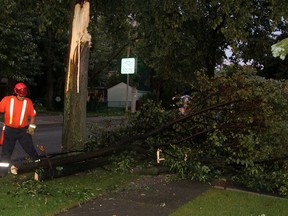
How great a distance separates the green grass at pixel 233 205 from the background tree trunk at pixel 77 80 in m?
3.18

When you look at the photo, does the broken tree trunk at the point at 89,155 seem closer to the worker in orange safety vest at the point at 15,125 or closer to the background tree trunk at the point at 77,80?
the worker in orange safety vest at the point at 15,125

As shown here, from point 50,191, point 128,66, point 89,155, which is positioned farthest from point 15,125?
point 128,66

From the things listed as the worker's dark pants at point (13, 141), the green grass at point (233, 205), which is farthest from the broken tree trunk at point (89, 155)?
the green grass at point (233, 205)

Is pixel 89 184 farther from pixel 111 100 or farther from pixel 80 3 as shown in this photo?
pixel 111 100

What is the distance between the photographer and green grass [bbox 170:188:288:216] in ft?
19.4

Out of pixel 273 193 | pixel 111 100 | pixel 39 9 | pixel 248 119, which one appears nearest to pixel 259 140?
pixel 248 119

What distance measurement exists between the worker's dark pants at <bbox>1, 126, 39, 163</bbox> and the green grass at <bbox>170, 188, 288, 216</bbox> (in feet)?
10.2

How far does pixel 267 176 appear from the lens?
287 inches

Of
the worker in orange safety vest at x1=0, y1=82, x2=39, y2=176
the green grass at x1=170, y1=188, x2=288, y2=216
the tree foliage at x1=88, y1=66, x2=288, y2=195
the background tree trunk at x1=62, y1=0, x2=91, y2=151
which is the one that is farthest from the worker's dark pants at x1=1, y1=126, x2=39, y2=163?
the green grass at x1=170, y1=188, x2=288, y2=216

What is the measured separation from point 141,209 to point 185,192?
1.24 m

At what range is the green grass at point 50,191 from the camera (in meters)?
5.77

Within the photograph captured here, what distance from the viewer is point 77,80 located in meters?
9.12

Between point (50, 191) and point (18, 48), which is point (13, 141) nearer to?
point (50, 191)

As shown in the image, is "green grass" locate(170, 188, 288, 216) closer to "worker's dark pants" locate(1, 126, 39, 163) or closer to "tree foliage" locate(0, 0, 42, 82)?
"worker's dark pants" locate(1, 126, 39, 163)
